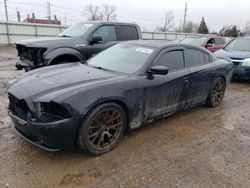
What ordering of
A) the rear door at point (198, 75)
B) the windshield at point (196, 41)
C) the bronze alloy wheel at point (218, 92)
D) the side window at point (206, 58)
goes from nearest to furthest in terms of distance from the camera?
the rear door at point (198, 75)
the side window at point (206, 58)
the bronze alloy wheel at point (218, 92)
the windshield at point (196, 41)

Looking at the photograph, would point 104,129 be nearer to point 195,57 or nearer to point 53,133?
point 53,133

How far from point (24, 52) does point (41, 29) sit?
62.4 ft

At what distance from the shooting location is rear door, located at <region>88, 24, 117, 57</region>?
7614 mm

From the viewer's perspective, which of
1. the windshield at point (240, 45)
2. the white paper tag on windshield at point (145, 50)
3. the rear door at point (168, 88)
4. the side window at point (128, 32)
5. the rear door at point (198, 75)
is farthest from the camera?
the windshield at point (240, 45)

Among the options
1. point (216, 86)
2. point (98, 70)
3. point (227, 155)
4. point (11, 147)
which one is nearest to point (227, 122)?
point (216, 86)

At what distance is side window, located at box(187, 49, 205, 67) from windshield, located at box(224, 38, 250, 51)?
5.09m

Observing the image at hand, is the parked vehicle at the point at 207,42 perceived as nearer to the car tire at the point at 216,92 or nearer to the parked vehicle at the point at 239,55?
the parked vehicle at the point at 239,55

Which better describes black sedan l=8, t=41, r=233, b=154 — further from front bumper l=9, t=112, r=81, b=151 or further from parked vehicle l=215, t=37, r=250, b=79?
parked vehicle l=215, t=37, r=250, b=79

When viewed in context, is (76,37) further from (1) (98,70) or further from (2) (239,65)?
(2) (239,65)

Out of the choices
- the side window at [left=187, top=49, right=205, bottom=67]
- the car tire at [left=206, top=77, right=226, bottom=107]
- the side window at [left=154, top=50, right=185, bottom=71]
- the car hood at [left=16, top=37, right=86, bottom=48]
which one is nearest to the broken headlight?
the side window at [left=154, top=50, right=185, bottom=71]

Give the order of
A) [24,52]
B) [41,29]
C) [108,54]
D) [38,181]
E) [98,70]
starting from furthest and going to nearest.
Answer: [41,29]
[24,52]
[108,54]
[98,70]
[38,181]

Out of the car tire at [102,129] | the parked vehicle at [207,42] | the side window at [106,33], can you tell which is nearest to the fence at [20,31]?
the parked vehicle at [207,42]

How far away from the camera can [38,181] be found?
2.98 meters

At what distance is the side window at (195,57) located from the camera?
5.00 m
